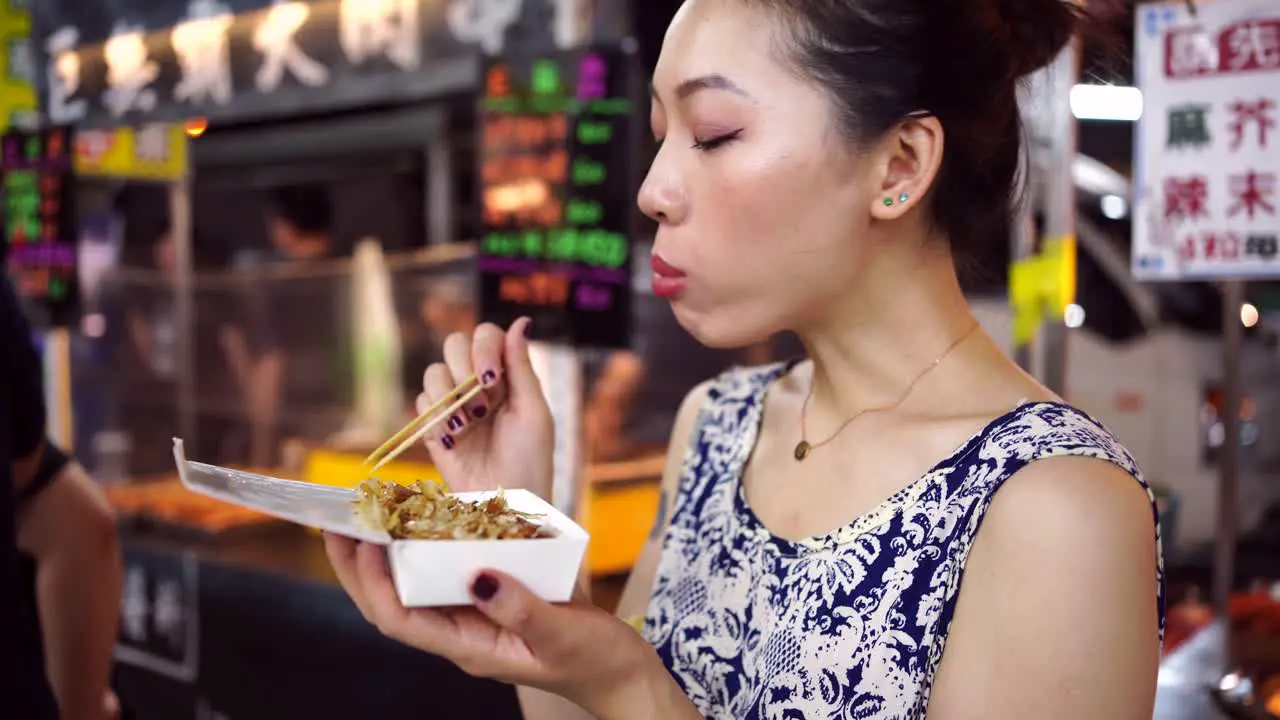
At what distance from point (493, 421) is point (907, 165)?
66 centimetres

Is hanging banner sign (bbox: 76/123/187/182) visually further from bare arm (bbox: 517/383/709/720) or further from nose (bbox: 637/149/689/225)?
nose (bbox: 637/149/689/225)

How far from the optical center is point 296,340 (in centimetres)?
687

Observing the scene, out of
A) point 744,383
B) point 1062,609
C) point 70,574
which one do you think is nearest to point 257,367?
point 70,574

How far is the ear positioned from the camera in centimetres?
132

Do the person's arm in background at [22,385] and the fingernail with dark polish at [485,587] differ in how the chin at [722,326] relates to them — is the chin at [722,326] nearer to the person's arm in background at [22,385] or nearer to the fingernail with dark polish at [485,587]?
the fingernail with dark polish at [485,587]

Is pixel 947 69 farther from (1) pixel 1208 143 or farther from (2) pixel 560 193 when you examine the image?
(2) pixel 560 193

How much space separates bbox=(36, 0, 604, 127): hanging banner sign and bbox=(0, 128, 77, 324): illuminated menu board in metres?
0.19

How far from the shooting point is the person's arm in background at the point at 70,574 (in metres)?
2.54

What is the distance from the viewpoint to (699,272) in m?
1.33

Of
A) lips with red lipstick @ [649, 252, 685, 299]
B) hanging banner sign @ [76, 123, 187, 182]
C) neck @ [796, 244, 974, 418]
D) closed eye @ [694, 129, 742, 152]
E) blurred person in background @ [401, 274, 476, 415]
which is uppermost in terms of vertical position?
closed eye @ [694, 129, 742, 152]

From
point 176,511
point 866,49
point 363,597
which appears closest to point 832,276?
point 866,49

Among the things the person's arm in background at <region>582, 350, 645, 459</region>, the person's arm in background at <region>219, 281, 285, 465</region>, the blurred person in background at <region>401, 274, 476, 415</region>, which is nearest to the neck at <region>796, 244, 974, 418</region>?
the person's arm in background at <region>582, 350, 645, 459</region>

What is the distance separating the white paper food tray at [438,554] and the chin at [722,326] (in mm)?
353

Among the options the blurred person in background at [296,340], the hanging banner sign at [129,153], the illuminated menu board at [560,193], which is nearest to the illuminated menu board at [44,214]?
the hanging banner sign at [129,153]
